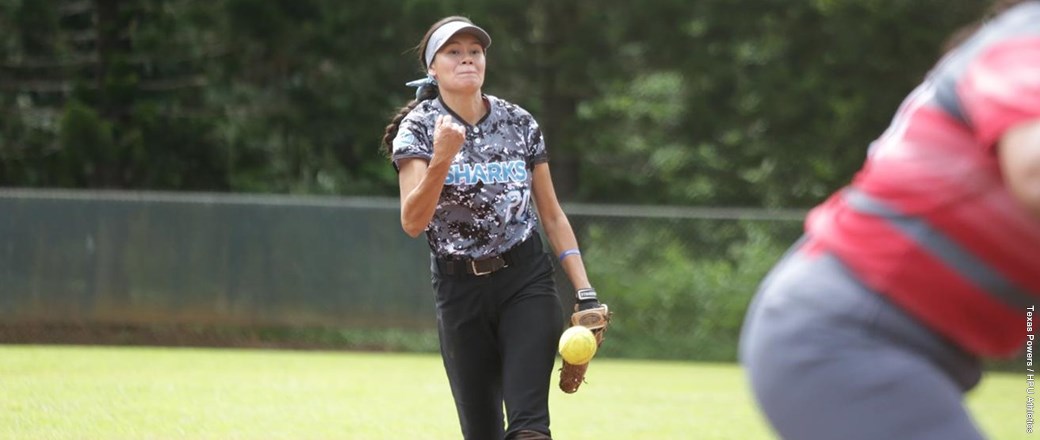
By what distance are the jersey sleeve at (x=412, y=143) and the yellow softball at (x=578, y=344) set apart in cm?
92

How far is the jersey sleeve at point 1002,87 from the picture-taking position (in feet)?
7.70

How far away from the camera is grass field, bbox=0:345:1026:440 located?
9.11 m

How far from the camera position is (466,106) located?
18.3 ft

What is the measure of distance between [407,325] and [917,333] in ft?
48.0

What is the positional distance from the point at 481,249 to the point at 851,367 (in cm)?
295

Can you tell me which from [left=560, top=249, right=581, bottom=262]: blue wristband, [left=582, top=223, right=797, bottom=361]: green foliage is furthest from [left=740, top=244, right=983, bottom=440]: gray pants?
[left=582, top=223, right=797, bottom=361]: green foliage

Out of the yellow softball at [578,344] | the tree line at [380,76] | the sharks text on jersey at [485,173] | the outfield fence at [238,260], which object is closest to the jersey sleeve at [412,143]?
the sharks text on jersey at [485,173]

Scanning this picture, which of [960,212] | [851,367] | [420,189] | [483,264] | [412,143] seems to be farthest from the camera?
[483,264]

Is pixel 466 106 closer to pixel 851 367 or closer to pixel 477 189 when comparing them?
pixel 477 189

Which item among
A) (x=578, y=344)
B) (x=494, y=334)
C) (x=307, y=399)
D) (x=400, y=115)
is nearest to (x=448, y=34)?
(x=400, y=115)

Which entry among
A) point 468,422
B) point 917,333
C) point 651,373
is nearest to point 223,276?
point 651,373

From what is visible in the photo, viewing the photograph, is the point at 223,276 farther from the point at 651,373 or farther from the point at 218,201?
the point at 651,373

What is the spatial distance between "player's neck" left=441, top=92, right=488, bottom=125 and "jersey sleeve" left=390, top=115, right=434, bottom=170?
0.59 feet

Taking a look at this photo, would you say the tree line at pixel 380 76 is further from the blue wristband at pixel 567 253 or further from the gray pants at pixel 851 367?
the gray pants at pixel 851 367
